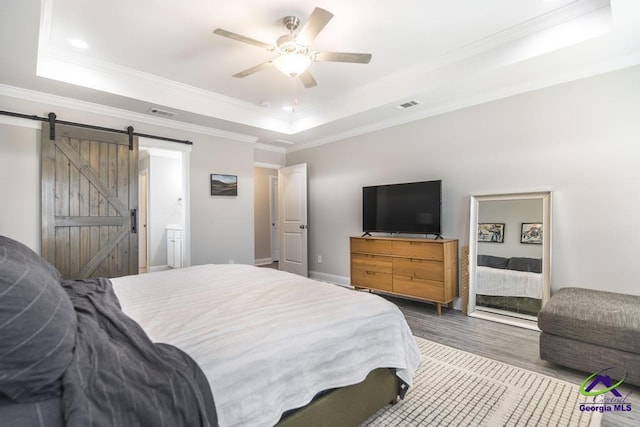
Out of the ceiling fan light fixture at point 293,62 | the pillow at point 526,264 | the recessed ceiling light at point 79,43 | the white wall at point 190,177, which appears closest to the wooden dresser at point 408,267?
the pillow at point 526,264

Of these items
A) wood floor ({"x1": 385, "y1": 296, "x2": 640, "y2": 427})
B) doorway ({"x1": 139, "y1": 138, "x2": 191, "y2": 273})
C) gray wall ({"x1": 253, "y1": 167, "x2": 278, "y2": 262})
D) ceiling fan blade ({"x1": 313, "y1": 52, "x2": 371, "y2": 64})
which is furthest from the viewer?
gray wall ({"x1": 253, "y1": 167, "x2": 278, "y2": 262})

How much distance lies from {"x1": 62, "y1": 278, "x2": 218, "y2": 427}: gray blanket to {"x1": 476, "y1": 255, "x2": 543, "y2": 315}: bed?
3354mm

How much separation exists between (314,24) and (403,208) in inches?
102

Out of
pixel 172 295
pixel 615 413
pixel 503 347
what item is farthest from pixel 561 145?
pixel 172 295

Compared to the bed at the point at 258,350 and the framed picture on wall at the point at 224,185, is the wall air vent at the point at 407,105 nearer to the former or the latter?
the bed at the point at 258,350

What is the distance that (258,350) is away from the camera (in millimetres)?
1262

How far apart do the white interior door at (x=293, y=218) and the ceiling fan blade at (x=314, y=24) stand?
3.24 m

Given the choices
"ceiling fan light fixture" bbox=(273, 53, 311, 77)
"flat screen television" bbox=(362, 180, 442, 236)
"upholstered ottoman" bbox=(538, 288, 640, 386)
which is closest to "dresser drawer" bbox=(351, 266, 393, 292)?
"flat screen television" bbox=(362, 180, 442, 236)

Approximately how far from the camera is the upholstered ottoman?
2098 mm

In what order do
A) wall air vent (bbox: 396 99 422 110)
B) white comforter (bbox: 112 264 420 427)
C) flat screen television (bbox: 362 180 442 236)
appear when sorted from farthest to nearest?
flat screen television (bbox: 362 180 442 236), wall air vent (bbox: 396 99 422 110), white comforter (bbox: 112 264 420 427)

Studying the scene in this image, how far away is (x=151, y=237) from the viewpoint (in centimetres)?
639

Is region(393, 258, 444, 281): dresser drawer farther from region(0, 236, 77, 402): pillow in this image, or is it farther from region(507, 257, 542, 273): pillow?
region(0, 236, 77, 402): pillow

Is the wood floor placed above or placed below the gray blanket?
below

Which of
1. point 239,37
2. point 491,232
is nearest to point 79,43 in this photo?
point 239,37
